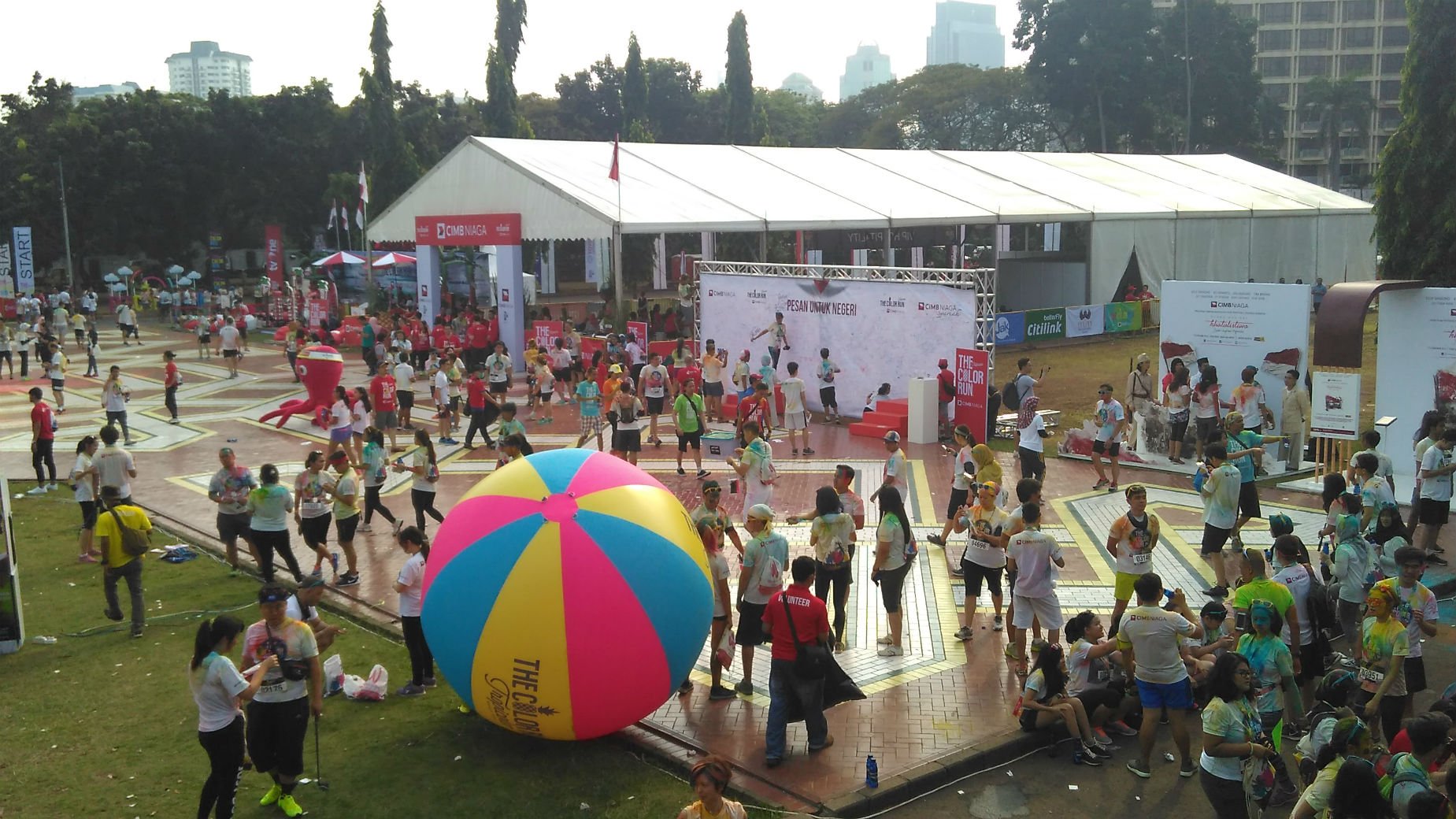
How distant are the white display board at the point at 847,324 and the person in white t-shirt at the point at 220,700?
1538cm

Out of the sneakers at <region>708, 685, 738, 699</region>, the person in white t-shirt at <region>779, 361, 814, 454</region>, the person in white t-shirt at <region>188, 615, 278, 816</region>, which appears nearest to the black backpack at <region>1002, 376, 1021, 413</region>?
the person in white t-shirt at <region>779, 361, 814, 454</region>

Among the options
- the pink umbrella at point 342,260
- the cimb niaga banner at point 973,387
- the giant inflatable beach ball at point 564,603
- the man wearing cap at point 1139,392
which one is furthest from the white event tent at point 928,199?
the giant inflatable beach ball at point 564,603

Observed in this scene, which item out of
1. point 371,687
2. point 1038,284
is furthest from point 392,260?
point 371,687

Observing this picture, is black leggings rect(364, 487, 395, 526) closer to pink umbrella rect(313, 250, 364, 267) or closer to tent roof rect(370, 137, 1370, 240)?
tent roof rect(370, 137, 1370, 240)

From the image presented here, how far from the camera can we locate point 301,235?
206 feet

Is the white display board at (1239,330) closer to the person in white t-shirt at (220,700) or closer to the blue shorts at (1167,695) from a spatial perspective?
the blue shorts at (1167,695)

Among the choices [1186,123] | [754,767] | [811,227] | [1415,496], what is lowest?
[754,767]

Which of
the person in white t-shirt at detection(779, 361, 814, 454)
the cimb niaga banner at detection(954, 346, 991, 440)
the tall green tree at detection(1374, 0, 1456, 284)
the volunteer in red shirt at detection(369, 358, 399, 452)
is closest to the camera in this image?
the person in white t-shirt at detection(779, 361, 814, 454)

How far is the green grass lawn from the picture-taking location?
798 cm

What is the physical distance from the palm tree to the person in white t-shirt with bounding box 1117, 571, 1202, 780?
93.5 meters

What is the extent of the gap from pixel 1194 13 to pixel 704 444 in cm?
5973

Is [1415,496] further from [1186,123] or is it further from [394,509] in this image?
[1186,123]

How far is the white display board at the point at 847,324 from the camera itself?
69.3ft

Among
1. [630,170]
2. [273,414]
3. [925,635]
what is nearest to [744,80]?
[630,170]
